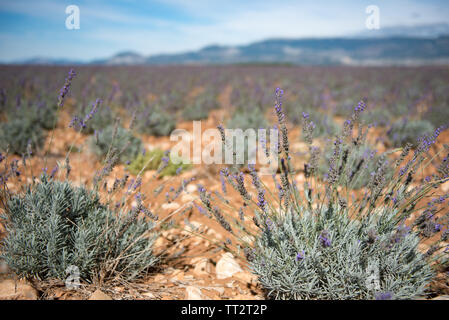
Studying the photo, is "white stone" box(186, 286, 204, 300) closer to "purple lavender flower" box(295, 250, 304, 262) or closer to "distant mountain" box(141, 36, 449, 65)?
"purple lavender flower" box(295, 250, 304, 262)

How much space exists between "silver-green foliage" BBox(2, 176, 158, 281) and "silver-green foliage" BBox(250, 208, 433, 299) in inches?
30.2

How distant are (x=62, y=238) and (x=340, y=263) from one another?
1558 millimetres

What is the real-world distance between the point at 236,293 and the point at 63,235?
3.77ft

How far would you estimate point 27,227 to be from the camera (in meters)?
1.60

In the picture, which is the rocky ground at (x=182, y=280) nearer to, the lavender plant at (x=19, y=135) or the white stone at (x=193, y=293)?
the white stone at (x=193, y=293)

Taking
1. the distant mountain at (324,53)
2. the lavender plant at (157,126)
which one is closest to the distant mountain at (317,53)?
the distant mountain at (324,53)

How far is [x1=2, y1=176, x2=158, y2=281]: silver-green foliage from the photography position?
60.5 inches

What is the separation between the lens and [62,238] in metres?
1.58

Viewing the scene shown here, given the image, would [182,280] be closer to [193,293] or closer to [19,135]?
[193,293]

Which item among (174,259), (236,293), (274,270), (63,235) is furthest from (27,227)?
(274,270)

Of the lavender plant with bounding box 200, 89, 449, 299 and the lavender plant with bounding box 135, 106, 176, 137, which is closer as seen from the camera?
the lavender plant with bounding box 200, 89, 449, 299

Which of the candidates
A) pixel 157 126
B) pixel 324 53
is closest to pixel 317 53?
pixel 324 53

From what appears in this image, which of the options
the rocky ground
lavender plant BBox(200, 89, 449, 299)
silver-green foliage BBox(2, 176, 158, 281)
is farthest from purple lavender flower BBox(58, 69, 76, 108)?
lavender plant BBox(200, 89, 449, 299)
